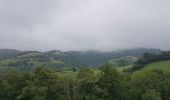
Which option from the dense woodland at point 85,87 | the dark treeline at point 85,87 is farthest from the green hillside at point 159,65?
the dark treeline at point 85,87

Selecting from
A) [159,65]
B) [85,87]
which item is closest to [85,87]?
[85,87]

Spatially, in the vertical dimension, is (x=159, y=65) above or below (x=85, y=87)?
above

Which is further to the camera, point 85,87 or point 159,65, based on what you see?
point 159,65

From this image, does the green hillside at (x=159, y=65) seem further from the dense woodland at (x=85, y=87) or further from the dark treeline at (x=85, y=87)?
the dark treeline at (x=85, y=87)

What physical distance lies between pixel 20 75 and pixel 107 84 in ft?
Answer: 94.6

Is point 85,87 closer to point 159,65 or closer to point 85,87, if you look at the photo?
point 85,87

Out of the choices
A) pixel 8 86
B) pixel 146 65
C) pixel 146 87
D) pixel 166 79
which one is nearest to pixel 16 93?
pixel 8 86

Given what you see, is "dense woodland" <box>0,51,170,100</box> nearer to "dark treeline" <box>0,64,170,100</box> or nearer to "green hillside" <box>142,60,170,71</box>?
"dark treeline" <box>0,64,170,100</box>

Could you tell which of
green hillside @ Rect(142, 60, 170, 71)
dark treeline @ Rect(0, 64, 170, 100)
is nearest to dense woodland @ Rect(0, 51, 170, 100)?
dark treeline @ Rect(0, 64, 170, 100)

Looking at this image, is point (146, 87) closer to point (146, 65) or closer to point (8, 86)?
point (8, 86)

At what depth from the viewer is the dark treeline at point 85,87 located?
101000mm

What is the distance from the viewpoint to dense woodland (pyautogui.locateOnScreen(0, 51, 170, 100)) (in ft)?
331

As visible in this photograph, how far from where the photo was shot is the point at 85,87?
4072 inches

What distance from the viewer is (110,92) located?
102875 millimetres
